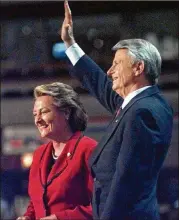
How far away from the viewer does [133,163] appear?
2068mm

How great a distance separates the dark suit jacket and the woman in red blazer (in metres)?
0.23

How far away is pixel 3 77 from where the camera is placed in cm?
838

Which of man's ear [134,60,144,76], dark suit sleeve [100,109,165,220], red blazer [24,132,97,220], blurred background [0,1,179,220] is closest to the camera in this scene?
dark suit sleeve [100,109,165,220]

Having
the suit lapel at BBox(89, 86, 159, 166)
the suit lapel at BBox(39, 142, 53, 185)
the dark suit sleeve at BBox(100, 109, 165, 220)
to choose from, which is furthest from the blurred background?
the dark suit sleeve at BBox(100, 109, 165, 220)

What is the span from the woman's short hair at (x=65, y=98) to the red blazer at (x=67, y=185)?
0.27 feet

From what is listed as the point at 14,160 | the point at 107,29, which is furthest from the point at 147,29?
the point at 14,160

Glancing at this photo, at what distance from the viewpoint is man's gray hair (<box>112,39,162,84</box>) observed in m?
2.19

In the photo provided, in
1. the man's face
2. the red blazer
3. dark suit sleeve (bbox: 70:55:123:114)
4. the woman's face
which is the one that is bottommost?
the red blazer

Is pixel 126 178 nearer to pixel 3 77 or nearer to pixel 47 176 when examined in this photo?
pixel 47 176

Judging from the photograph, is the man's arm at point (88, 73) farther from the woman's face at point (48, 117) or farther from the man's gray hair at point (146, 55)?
the man's gray hair at point (146, 55)

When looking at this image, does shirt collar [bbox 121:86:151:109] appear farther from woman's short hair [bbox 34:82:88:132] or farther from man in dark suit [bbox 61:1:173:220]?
woman's short hair [bbox 34:82:88:132]

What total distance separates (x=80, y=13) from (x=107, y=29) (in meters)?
0.45

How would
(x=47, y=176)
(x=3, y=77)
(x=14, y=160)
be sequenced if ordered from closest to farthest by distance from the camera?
(x=47, y=176) < (x=14, y=160) < (x=3, y=77)

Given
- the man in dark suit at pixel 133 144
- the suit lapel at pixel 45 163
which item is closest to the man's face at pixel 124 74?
the man in dark suit at pixel 133 144
